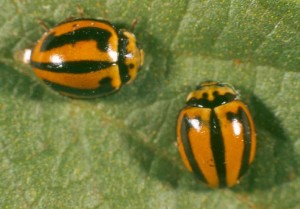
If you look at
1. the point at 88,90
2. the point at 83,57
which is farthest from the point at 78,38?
the point at 88,90

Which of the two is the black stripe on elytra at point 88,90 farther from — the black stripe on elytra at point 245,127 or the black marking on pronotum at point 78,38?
the black stripe on elytra at point 245,127

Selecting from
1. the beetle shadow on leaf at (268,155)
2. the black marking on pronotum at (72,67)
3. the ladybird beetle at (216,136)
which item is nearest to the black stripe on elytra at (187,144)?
the ladybird beetle at (216,136)

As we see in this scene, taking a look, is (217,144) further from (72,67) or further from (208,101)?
(72,67)

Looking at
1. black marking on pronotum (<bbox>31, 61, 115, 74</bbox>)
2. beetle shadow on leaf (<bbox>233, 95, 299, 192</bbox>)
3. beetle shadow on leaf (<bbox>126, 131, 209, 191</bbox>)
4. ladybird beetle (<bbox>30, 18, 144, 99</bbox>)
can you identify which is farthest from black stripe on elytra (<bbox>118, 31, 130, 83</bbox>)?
A: beetle shadow on leaf (<bbox>233, 95, 299, 192</bbox>)

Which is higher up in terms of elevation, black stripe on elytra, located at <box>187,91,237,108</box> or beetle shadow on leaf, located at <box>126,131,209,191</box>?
Answer: black stripe on elytra, located at <box>187,91,237,108</box>

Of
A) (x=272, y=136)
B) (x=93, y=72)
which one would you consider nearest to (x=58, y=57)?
(x=93, y=72)

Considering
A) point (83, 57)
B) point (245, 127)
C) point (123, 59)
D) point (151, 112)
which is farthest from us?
point (151, 112)

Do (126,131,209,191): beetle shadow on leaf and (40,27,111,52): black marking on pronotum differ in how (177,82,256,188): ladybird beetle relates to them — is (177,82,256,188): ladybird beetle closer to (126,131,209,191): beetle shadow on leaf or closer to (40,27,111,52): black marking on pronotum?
(126,131,209,191): beetle shadow on leaf

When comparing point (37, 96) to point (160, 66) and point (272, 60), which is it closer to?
point (160, 66)
